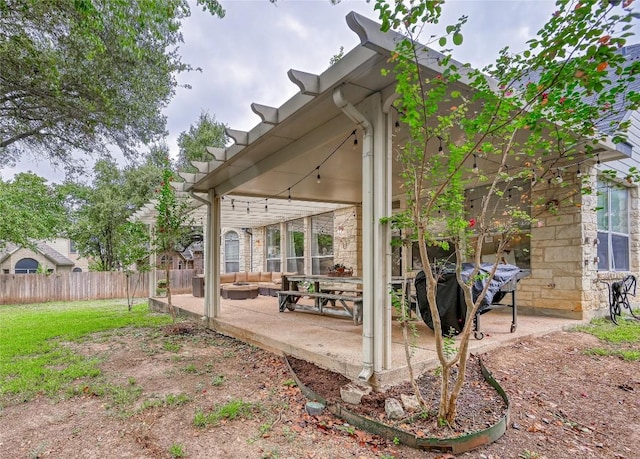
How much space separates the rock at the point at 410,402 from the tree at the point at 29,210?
1248 cm

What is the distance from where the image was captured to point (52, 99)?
18.2ft

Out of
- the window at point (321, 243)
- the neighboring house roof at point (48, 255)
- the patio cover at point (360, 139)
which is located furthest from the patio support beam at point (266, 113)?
the neighboring house roof at point (48, 255)

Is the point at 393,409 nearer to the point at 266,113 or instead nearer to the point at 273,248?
the point at 266,113

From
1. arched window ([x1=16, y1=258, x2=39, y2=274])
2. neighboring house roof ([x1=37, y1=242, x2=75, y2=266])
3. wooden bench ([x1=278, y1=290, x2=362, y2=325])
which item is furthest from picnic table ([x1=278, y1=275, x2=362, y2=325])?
arched window ([x1=16, y1=258, x2=39, y2=274])

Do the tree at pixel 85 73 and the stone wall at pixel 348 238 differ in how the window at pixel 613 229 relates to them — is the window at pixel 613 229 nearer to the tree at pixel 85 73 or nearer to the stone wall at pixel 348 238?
the stone wall at pixel 348 238

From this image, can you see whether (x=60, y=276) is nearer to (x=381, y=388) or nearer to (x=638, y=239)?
(x=381, y=388)

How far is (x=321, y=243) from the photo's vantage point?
408 inches

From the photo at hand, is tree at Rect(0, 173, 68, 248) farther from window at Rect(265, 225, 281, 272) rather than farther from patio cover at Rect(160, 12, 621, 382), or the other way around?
patio cover at Rect(160, 12, 621, 382)

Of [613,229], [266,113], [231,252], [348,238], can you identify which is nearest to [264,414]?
[266,113]

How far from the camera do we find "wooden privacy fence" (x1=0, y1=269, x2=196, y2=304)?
10492 mm

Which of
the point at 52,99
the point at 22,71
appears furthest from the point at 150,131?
the point at 22,71

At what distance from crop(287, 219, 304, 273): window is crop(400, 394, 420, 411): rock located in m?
8.45

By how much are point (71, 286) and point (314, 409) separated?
1157 centimetres

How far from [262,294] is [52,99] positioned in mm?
6343
